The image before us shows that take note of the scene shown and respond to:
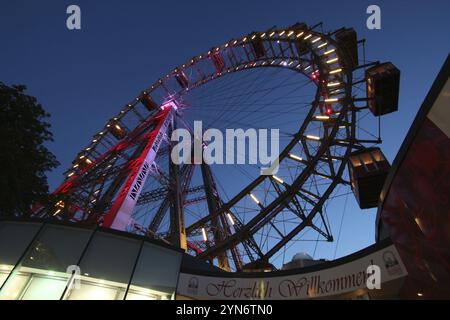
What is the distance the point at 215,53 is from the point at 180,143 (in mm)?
10840

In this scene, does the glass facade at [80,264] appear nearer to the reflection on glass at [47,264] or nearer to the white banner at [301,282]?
the reflection on glass at [47,264]

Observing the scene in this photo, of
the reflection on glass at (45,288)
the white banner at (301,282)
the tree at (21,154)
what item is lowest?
the reflection on glass at (45,288)

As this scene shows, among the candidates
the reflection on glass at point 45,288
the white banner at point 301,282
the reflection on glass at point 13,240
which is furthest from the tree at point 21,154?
the white banner at point 301,282

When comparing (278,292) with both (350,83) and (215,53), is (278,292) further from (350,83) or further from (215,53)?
(215,53)

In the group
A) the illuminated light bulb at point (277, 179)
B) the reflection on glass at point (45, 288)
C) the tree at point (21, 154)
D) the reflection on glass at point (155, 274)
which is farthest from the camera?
the illuminated light bulb at point (277, 179)

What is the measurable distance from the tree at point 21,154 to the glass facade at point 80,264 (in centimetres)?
249

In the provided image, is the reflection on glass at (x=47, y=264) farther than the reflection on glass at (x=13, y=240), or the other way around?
the reflection on glass at (x=13, y=240)

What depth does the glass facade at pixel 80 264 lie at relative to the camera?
10578 millimetres

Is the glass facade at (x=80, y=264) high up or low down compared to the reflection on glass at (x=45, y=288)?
up

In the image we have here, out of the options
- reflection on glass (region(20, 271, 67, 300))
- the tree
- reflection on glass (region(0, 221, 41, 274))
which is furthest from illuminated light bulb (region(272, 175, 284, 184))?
reflection on glass (region(20, 271, 67, 300))

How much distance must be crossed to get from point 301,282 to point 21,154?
13.4 meters
